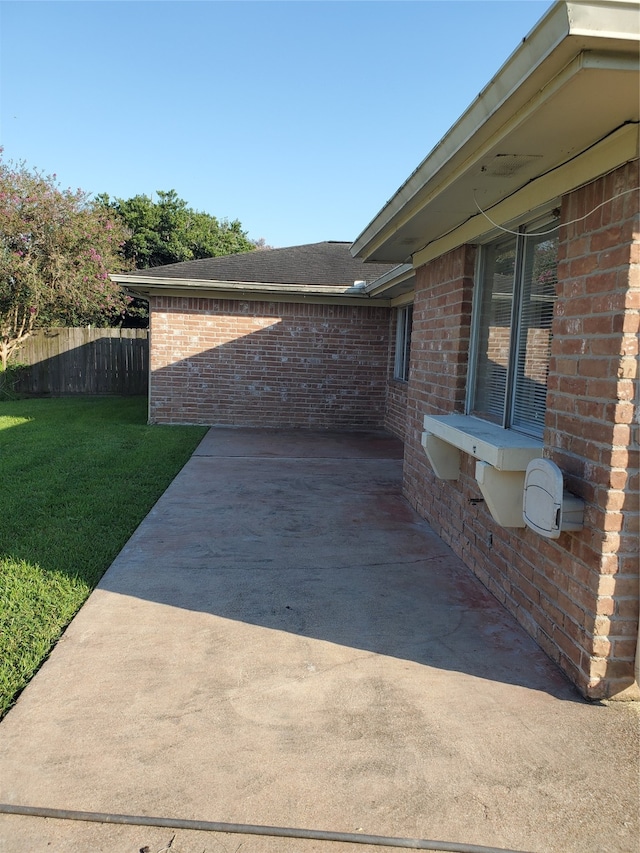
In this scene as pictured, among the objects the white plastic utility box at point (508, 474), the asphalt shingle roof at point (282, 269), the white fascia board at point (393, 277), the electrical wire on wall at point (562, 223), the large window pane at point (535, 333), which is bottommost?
the white plastic utility box at point (508, 474)

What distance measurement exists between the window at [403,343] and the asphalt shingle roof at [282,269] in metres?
0.91

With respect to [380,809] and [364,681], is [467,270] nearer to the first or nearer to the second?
[364,681]

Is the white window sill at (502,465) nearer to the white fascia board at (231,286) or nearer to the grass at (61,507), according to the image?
the grass at (61,507)

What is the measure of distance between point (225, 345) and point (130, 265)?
40.0 ft

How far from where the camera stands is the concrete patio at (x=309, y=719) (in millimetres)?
2096

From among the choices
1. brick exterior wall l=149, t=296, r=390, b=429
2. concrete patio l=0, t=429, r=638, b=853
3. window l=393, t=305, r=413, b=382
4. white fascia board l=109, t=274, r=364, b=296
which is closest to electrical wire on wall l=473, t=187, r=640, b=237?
concrete patio l=0, t=429, r=638, b=853

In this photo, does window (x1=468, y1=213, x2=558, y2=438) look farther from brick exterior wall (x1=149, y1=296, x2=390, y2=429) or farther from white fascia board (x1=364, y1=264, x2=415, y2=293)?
brick exterior wall (x1=149, y1=296, x2=390, y2=429)

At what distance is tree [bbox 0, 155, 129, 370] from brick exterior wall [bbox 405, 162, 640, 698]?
1643cm

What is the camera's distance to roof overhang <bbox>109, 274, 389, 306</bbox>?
11.1 meters

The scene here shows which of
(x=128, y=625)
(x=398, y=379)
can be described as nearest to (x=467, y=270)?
(x=128, y=625)

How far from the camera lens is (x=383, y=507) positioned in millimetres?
6219

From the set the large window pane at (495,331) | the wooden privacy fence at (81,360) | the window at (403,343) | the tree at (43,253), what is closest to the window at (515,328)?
the large window pane at (495,331)

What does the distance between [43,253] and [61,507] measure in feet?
44.4

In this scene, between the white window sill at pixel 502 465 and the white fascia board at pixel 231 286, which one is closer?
the white window sill at pixel 502 465
